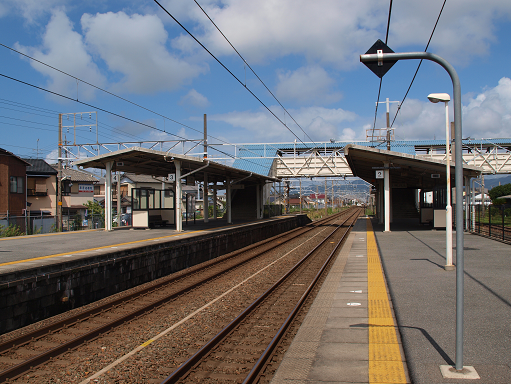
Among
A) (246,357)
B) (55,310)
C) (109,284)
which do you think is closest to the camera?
(246,357)

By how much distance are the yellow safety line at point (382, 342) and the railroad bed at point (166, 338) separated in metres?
1.21

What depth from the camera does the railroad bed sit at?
16.5 ft

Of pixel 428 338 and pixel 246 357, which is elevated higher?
Answer: pixel 428 338

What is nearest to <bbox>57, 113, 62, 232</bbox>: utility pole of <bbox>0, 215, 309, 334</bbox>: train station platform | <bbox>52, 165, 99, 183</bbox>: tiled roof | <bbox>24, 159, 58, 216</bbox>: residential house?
<bbox>0, 215, 309, 334</bbox>: train station platform

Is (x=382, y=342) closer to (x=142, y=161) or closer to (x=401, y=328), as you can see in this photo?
(x=401, y=328)

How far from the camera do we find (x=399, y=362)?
4.53 meters

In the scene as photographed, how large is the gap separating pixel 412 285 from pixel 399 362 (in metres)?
3.95

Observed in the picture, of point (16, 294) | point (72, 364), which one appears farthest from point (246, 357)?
point (16, 294)

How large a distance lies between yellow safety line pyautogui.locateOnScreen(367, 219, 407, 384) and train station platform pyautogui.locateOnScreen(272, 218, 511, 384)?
1cm

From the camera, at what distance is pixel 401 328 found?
557cm

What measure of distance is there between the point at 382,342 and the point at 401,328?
520 mm

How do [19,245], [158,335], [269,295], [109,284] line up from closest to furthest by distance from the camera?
[158,335] < [269,295] < [109,284] < [19,245]

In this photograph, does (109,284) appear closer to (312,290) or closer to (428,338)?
(312,290)

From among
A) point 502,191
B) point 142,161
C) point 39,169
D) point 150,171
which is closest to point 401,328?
point 142,161
